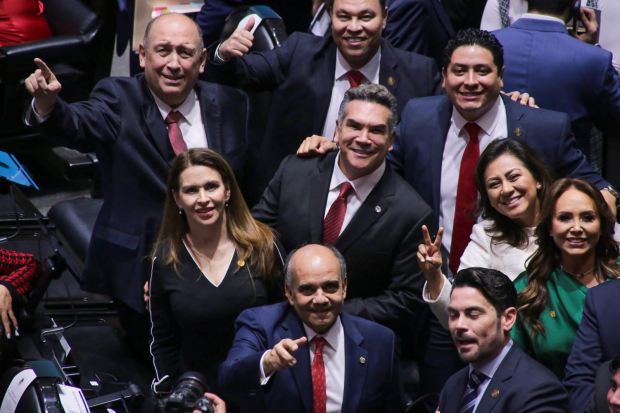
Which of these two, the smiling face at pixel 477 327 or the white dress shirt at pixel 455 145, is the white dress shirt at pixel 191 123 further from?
the smiling face at pixel 477 327

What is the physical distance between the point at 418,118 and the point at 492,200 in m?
0.42

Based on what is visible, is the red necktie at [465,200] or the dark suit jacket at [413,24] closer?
the red necktie at [465,200]

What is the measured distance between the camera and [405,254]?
3.21 metres

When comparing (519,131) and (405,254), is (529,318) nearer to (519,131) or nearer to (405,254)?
(405,254)

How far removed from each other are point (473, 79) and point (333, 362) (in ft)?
3.48

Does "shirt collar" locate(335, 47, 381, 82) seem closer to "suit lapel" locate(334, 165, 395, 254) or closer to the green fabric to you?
"suit lapel" locate(334, 165, 395, 254)

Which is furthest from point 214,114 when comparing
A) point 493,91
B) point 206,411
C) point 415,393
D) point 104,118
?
point 206,411

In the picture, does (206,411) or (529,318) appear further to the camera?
(529,318)

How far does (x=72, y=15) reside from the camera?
5.55m

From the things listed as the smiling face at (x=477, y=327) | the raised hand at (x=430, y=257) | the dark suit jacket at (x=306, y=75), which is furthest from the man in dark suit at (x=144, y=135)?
the smiling face at (x=477, y=327)

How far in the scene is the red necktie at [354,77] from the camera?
3586 millimetres

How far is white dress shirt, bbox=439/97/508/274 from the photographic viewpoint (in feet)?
11.0

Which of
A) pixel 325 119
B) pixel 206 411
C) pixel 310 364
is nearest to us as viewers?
pixel 206 411

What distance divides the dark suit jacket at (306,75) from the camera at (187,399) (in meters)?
1.62
